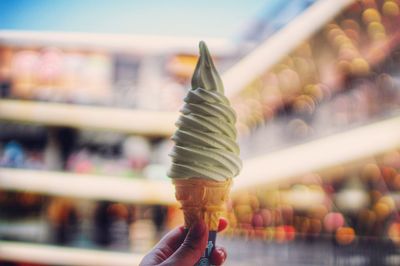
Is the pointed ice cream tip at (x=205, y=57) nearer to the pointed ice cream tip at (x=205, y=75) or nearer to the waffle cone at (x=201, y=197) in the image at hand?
the pointed ice cream tip at (x=205, y=75)

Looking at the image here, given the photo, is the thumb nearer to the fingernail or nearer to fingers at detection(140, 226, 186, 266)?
the fingernail

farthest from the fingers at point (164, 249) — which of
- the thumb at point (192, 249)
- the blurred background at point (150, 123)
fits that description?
the blurred background at point (150, 123)

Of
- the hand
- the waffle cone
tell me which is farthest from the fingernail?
the waffle cone

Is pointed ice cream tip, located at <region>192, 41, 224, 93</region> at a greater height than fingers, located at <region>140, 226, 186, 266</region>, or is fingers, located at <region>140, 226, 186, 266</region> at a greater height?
pointed ice cream tip, located at <region>192, 41, 224, 93</region>

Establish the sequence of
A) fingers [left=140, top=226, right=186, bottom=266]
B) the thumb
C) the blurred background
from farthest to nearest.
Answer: the blurred background < fingers [left=140, top=226, right=186, bottom=266] < the thumb

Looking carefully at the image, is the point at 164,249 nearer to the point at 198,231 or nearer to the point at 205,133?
the point at 198,231

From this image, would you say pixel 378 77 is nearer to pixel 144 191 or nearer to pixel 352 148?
pixel 352 148

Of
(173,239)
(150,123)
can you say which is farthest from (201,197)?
(150,123)
